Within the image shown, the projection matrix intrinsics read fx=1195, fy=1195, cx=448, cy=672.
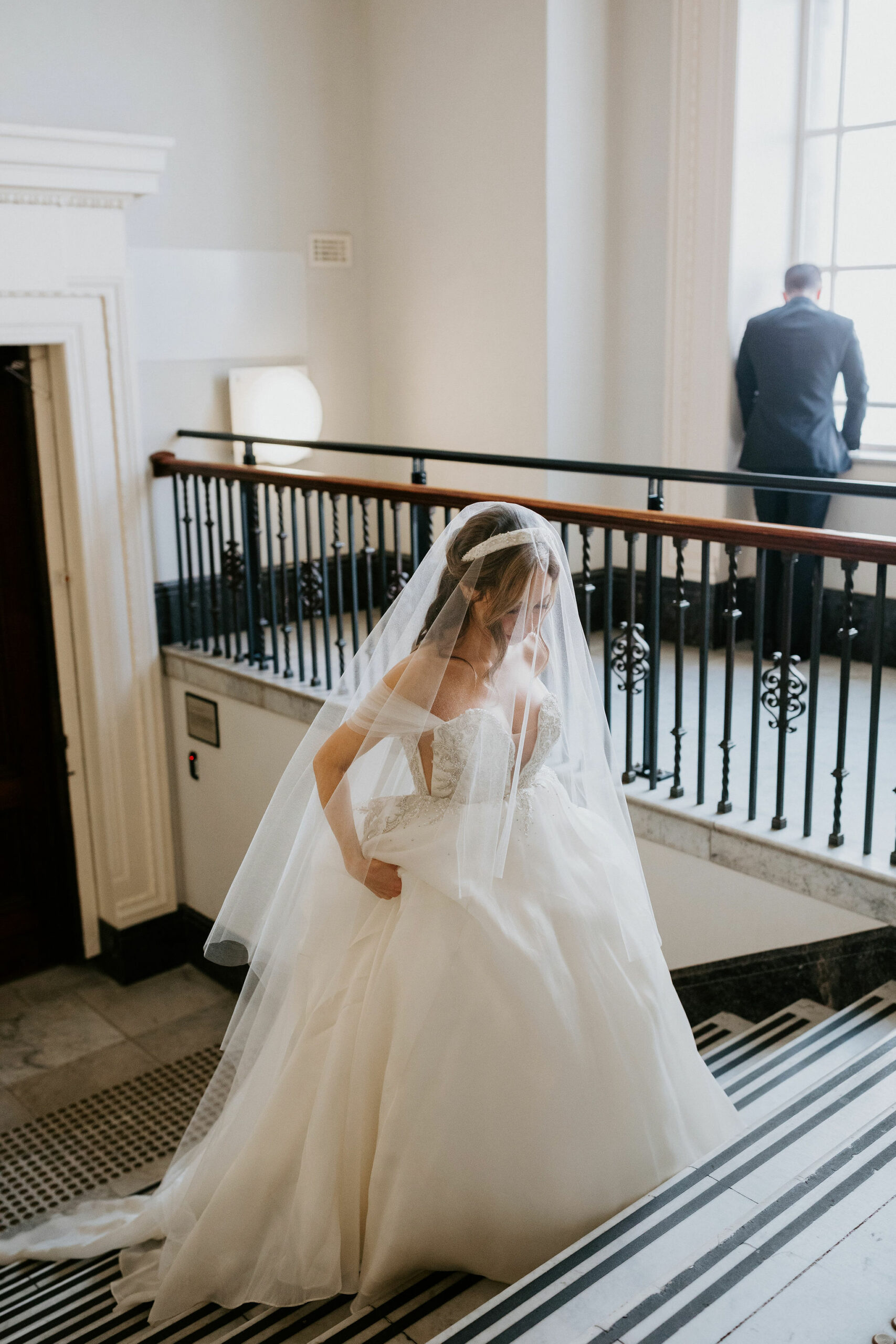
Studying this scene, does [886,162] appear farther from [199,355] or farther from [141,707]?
[141,707]

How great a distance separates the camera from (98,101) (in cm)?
484

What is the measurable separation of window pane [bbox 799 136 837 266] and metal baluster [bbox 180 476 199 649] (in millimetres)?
2827

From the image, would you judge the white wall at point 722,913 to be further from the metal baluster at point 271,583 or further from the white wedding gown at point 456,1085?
the metal baluster at point 271,583

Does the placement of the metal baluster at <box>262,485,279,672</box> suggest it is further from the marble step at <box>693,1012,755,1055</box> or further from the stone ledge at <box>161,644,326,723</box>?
the marble step at <box>693,1012,755,1055</box>

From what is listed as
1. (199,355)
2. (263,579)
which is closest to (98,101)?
(199,355)

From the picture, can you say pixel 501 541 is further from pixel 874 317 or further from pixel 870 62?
pixel 870 62

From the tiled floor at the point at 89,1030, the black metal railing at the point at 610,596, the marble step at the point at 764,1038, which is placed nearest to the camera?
the marble step at the point at 764,1038

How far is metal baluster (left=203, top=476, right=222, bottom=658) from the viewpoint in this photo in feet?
16.1

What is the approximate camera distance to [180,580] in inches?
201

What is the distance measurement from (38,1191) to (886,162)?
5.02 m

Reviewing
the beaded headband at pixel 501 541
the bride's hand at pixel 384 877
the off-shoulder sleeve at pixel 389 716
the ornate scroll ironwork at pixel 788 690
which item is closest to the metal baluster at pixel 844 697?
the ornate scroll ironwork at pixel 788 690

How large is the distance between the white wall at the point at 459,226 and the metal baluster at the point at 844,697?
8.33ft

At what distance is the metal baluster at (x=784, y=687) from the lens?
3.00 metres

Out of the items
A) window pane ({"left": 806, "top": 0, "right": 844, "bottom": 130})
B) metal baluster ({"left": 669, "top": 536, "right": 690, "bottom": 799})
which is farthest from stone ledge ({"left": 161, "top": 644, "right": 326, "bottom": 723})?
window pane ({"left": 806, "top": 0, "right": 844, "bottom": 130})
